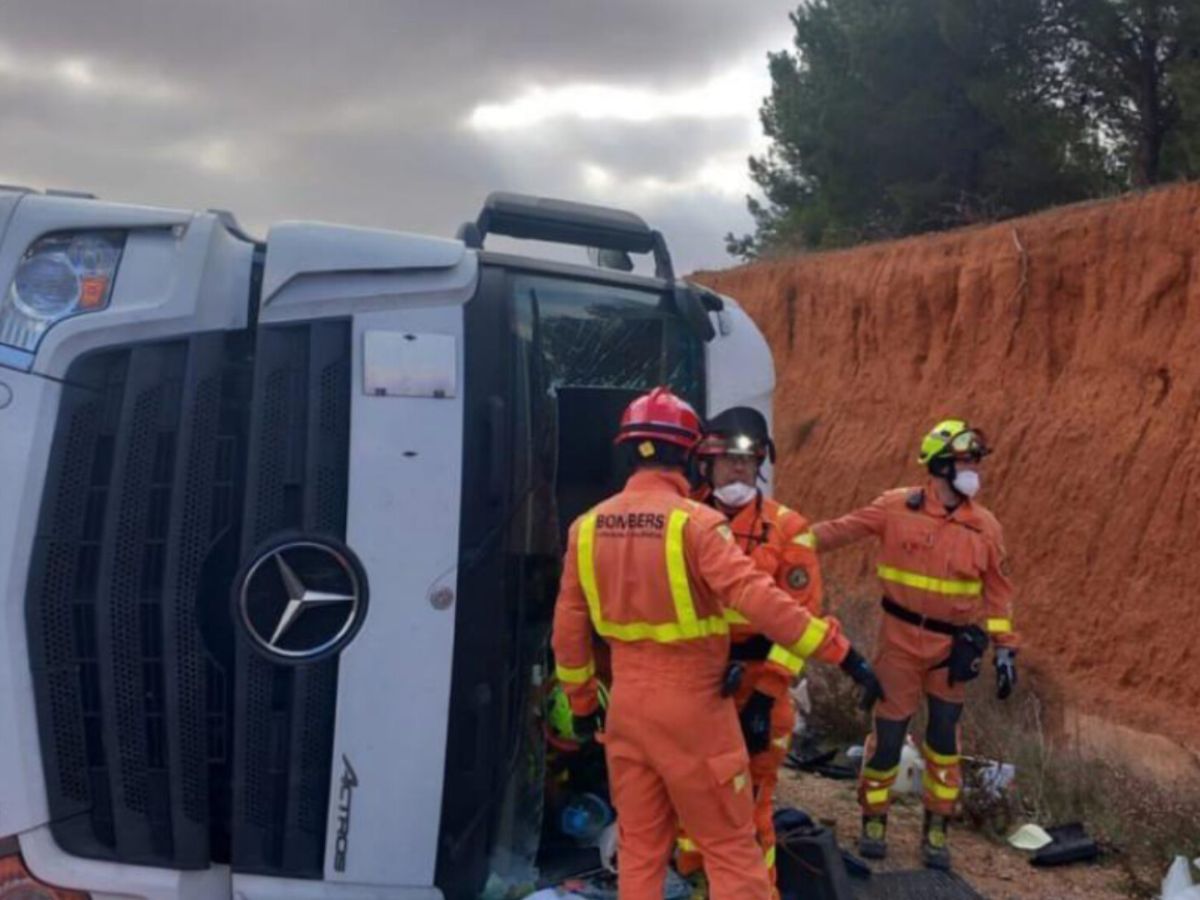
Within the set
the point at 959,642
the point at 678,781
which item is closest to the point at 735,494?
the point at 678,781

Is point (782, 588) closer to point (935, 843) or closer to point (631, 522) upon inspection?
point (631, 522)

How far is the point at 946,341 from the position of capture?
1769 centimetres

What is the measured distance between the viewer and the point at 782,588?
4.58m

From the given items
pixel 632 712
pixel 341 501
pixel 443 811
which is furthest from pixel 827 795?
pixel 341 501

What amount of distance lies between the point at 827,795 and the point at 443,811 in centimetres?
351

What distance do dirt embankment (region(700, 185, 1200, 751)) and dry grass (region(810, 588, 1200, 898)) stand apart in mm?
4813

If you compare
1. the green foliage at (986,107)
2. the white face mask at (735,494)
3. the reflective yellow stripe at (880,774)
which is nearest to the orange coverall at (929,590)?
the reflective yellow stripe at (880,774)

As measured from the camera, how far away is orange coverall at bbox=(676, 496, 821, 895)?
4.47 metres

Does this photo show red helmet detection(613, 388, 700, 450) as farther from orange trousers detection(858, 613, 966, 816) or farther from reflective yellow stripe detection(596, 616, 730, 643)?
orange trousers detection(858, 613, 966, 816)

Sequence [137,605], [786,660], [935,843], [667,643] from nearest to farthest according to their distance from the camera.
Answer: [137,605] → [667,643] → [786,660] → [935,843]

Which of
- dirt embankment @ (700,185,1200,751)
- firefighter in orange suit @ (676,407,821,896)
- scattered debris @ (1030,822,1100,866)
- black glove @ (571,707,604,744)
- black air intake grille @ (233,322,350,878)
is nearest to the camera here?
black air intake grille @ (233,322,350,878)

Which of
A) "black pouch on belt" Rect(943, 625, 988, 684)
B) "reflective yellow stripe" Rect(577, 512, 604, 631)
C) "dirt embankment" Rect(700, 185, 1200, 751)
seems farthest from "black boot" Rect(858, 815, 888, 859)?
Answer: "dirt embankment" Rect(700, 185, 1200, 751)

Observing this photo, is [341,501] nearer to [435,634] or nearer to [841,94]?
[435,634]

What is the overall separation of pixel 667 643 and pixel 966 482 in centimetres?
241
